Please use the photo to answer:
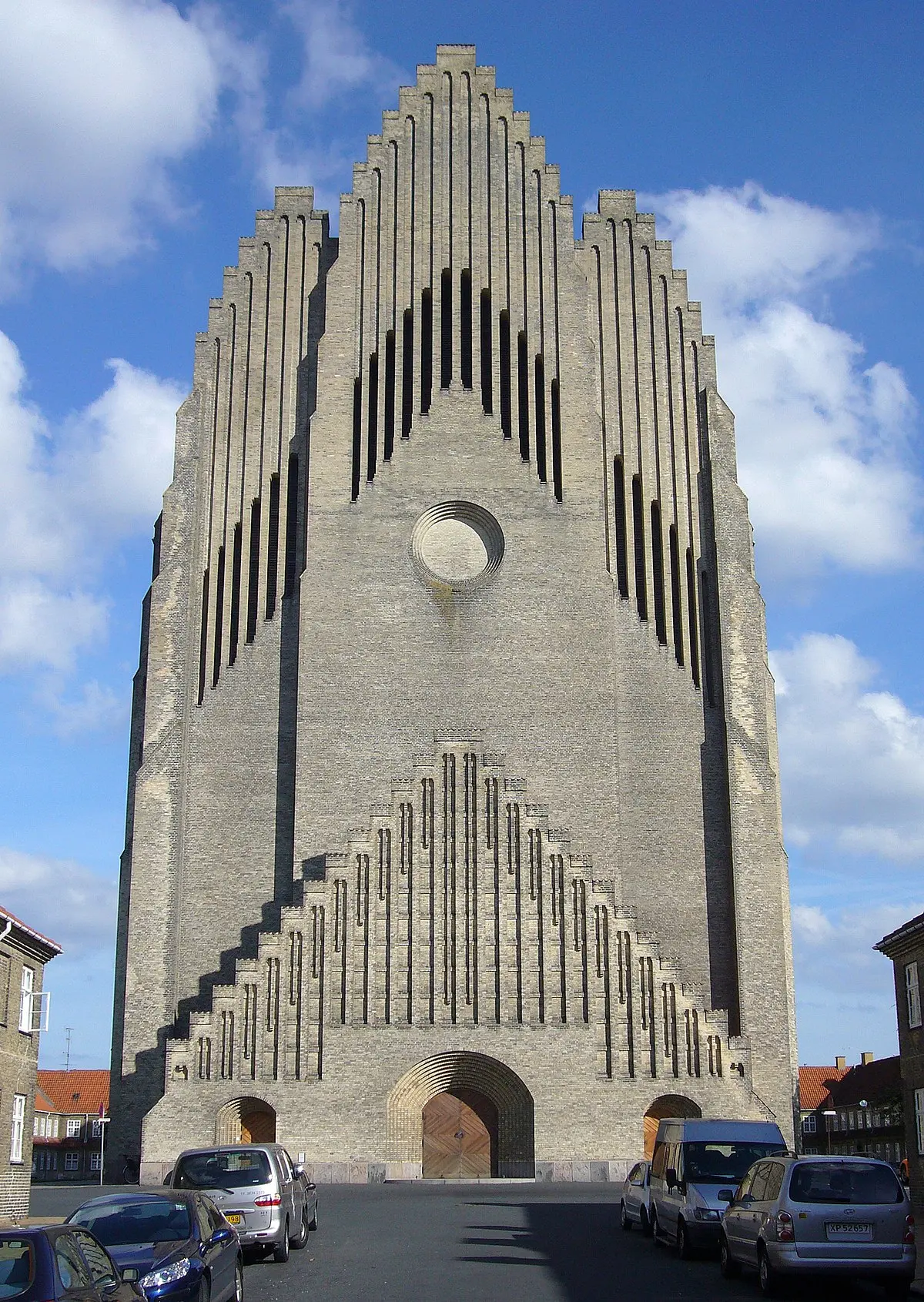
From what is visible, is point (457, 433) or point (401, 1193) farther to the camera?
point (457, 433)

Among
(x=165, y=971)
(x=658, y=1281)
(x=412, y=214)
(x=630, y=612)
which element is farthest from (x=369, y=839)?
(x=658, y=1281)

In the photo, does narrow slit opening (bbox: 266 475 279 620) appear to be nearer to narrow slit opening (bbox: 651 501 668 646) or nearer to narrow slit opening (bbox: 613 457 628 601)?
narrow slit opening (bbox: 613 457 628 601)

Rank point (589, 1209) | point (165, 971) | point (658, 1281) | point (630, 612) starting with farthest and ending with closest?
1. point (630, 612)
2. point (165, 971)
3. point (589, 1209)
4. point (658, 1281)

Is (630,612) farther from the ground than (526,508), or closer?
closer

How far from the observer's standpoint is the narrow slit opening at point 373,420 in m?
48.4

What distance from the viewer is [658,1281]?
17906mm

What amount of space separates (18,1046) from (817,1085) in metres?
58.6

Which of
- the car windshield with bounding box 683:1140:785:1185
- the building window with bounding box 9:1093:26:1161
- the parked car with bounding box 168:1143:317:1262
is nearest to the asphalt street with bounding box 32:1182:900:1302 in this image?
the parked car with bounding box 168:1143:317:1262

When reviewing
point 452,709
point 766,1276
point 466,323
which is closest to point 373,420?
point 466,323

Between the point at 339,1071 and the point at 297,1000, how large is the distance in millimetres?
2092

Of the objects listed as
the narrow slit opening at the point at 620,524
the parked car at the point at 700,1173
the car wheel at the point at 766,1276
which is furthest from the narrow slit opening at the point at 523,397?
the car wheel at the point at 766,1276

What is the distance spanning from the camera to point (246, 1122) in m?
40.7

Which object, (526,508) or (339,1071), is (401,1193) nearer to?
(339,1071)

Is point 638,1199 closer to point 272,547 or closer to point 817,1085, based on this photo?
point 272,547
